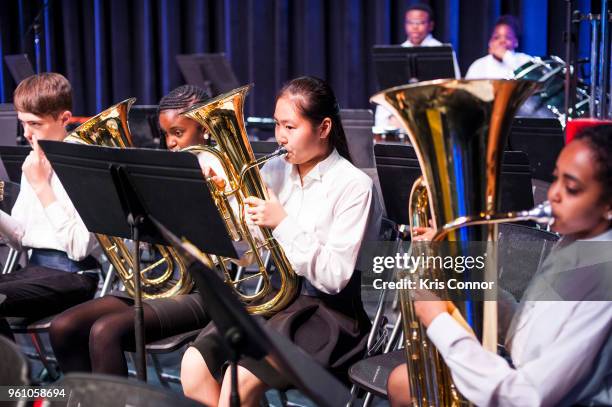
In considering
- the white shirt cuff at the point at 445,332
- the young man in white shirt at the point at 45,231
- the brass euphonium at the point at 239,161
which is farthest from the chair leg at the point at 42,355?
the white shirt cuff at the point at 445,332

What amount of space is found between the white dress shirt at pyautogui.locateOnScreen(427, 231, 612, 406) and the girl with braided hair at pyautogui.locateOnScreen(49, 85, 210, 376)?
110 cm

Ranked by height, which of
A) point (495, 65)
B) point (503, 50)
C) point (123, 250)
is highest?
point (503, 50)

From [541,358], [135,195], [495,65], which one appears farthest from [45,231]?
[495,65]

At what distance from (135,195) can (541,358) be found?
103 cm

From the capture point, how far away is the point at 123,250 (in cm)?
243

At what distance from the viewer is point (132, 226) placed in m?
1.91

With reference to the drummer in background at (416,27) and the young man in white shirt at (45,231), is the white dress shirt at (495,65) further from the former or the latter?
the young man in white shirt at (45,231)

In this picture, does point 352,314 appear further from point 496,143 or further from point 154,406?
point 154,406

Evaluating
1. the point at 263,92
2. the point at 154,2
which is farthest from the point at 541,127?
the point at 154,2

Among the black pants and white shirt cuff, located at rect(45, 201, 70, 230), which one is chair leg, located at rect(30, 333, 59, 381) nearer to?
the black pants

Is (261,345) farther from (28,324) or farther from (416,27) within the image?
(416,27)

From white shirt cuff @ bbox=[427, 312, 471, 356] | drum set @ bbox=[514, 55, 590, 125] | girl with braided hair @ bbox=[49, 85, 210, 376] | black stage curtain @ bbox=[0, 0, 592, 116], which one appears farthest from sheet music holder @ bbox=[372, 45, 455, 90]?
white shirt cuff @ bbox=[427, 312, 471, 356]

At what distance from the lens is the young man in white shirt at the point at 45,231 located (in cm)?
250

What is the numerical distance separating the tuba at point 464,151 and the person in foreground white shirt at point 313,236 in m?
0.57
